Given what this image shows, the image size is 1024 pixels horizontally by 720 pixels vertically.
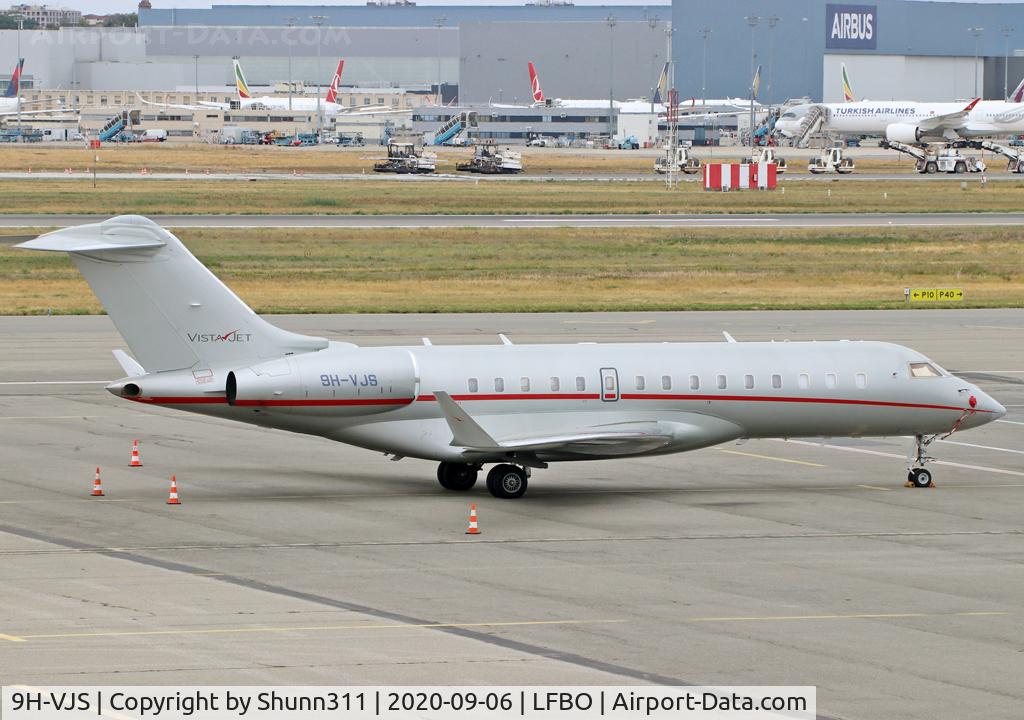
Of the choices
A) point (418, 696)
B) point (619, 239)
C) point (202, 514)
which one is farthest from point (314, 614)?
point (619, 239)

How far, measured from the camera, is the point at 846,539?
26.4 metres

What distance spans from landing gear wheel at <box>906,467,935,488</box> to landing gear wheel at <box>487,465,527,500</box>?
827 centimetres

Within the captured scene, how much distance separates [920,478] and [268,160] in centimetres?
14449

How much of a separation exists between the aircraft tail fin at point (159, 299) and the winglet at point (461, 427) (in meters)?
4.33

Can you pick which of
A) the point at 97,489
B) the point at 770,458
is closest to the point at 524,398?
the point at 770,458

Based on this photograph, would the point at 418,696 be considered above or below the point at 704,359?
below

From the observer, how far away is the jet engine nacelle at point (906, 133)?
156m

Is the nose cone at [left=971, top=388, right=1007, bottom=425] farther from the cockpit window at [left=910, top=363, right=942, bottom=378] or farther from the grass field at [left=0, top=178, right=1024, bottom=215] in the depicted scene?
the grass field at [left=0, top=178, right=1024, bottom=215]

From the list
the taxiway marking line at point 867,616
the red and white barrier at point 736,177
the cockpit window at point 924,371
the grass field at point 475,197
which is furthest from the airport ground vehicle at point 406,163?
the taxiway marking line at point 867,616

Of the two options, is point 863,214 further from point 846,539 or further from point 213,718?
point 213,718

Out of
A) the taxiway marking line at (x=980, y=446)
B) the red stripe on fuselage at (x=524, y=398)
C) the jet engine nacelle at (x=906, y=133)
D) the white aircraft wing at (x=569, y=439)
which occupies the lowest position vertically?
the taxiway marking line at (x=980, y=446)

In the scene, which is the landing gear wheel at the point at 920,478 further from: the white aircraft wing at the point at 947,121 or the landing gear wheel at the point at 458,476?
the white aircraft wing at the point at 947,121

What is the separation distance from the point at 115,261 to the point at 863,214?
77.5 meters

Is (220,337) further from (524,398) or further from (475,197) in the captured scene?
(475,197)
